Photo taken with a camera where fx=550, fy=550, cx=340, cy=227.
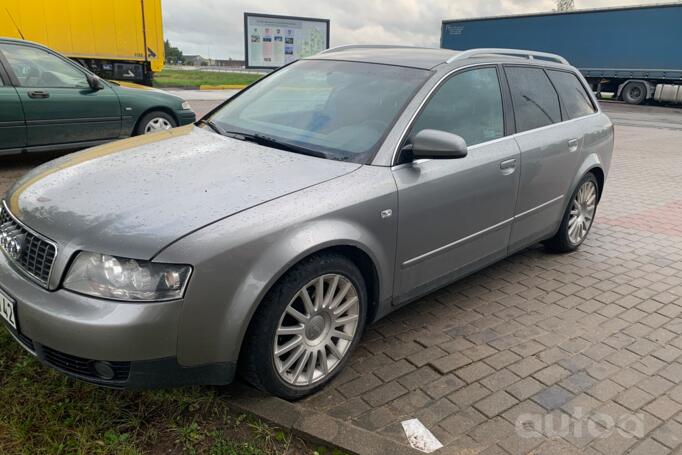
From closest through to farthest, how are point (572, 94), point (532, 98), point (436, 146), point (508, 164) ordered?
1. point (436, 146)
2. point (508, 164)
3. point (532, 98)
4. point (572, 94)

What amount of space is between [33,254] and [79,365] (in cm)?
51

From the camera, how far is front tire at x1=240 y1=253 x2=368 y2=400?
2.37 metres

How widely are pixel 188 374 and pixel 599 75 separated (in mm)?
26346

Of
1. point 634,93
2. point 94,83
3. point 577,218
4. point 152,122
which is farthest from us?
point 634,93

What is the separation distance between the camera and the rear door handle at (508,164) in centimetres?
352

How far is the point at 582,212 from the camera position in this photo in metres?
4.81

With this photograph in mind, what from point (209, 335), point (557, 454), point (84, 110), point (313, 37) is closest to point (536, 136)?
point (557, 454)

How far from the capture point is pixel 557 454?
7.73 ft

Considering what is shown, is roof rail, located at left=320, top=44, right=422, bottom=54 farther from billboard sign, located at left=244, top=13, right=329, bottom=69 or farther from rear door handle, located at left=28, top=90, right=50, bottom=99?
billboard sign, located at left=244, top=13, right=329, bottom=69

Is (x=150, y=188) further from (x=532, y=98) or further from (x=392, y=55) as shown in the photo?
(x=532, y=98)

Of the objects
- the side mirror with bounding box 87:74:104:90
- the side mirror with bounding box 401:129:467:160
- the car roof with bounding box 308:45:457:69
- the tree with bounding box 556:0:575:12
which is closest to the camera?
the side mirror with bounding box 401:129:467:160

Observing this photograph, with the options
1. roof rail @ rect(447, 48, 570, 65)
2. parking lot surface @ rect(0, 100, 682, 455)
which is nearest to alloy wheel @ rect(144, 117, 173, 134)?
roof rail @ rect(447, 48, 570, 65)

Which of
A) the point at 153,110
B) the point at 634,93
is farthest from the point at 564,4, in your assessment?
the point at 153,110

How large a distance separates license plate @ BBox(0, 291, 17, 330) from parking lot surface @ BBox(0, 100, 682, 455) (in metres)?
1.00
